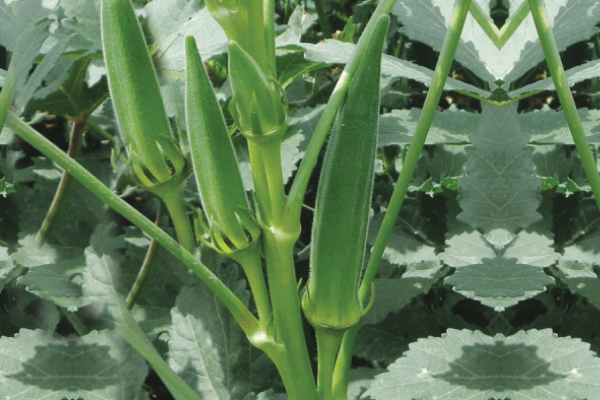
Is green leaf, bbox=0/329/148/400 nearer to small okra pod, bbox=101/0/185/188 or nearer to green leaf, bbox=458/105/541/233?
small okra pod, bbox=101/0/185/188

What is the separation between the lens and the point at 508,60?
146 centimetres

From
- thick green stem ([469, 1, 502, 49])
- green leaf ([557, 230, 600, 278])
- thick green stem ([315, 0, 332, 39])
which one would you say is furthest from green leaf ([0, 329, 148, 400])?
thick green stem ([315, 0, 332, 39])

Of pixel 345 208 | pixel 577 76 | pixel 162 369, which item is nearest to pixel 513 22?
pixel 577 76

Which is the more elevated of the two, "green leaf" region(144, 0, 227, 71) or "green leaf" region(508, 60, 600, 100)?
"green leaf" region(144, 0, 227, 71)

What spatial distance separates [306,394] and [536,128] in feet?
2.44

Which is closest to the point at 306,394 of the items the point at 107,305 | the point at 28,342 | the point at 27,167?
the point at 107,305

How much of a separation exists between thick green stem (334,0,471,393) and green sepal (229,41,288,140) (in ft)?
0.75

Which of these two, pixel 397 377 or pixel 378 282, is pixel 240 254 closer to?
pixel 397 377

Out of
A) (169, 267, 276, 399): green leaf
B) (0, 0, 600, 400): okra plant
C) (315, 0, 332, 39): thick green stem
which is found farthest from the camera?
(315, 0, 332, 39): thick green stem

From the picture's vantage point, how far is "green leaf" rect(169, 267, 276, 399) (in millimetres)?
1395

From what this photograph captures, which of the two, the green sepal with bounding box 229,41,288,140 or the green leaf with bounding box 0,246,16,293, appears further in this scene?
the green leaf with bounding box 0,246,16,293

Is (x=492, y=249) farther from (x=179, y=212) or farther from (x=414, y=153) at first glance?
(x=179, y=212)

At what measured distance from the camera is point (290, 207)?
1.05 meters

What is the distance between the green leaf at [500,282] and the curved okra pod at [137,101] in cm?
56
